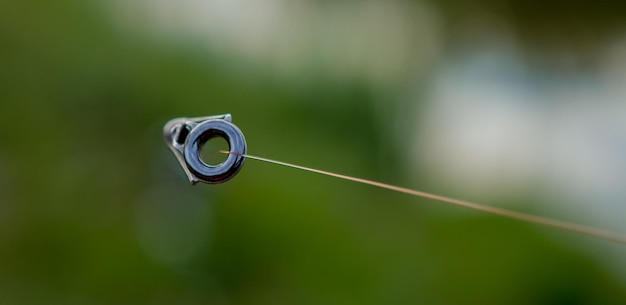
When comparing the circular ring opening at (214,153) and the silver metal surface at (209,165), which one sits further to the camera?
the circular ring opening at (214,153)

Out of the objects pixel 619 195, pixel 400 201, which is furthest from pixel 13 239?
pixel 619 195

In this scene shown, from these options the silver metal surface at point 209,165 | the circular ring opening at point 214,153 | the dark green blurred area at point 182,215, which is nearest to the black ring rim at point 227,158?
the silver metal surface at point 209,165

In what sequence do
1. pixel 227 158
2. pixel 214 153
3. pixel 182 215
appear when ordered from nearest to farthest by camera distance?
pixel 227 158, pixel 214 153, pixel 182 215

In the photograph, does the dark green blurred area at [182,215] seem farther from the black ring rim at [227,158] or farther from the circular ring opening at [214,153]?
the black ring rim at [227,158]

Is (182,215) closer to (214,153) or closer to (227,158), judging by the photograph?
(214,153)

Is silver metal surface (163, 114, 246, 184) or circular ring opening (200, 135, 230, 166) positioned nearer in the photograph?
silver metal surface (163, 114, 246, 184)

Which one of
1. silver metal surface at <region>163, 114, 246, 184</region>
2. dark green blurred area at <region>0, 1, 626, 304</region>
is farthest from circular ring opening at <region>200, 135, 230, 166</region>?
silver metal surface at <region>163, 114, 246, 184</region>

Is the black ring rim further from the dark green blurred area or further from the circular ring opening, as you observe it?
the dark green blurred area

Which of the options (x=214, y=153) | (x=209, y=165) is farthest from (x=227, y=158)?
(x=214, y=153)
